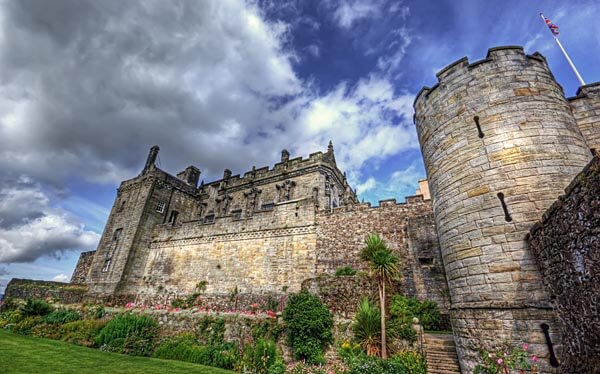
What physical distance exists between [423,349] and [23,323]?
73.0 feet

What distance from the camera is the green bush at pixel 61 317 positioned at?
52.7ft

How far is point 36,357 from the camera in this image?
934 cm

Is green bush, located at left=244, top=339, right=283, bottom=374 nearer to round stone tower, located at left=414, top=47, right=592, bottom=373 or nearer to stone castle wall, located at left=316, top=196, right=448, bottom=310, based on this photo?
stone castle wall, located at left=316, top=196, right=448, bottom=310

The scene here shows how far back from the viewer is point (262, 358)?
33.4 feet

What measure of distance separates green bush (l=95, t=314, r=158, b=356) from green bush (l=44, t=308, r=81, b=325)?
215 inches

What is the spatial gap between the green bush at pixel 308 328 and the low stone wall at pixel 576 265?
24.6 ft

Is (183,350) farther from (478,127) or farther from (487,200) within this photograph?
(478,127)

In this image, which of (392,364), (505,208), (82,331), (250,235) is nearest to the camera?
(505,208)

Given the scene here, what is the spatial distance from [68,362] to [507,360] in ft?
Answer: 44.8

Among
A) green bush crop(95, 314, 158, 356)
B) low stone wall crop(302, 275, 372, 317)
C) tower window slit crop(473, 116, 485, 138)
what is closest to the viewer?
tower window slit crop(473, 116, 485, 138)

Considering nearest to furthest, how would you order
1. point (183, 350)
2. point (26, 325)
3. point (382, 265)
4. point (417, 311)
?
1. point (382, 265)
2. point (183, 350)
3. point (417, 311)
4. point (26, 325)

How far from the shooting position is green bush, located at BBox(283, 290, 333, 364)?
33.0ft

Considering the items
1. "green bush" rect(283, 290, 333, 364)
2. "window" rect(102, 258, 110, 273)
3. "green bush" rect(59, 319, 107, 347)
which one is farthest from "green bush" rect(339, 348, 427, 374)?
"window" rect(102, 258, 110, 273)

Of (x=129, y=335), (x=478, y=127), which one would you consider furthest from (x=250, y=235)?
(x=478, y=127)
